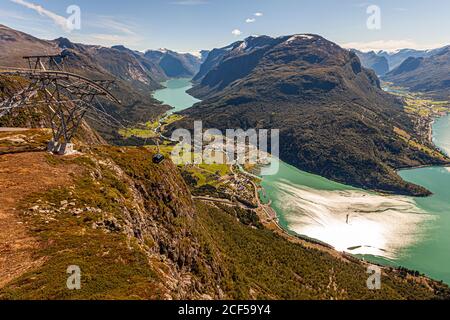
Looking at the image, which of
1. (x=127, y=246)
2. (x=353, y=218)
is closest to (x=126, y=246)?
(x=127, y=246)

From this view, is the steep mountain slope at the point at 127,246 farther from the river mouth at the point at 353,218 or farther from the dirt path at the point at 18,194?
the river mouth at the point at 353,218

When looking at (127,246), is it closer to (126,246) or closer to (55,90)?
(126,246)

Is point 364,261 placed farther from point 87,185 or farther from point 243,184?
point 87,185

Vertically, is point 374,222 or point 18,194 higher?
point 18,194

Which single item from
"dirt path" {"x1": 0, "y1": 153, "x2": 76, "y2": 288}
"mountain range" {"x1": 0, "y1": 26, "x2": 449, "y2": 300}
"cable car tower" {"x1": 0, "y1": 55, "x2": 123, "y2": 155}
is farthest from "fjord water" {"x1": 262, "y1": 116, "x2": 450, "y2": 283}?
"dirt path" {"x1": 0, "y1": 153, "x2": 76, "y2": 288}

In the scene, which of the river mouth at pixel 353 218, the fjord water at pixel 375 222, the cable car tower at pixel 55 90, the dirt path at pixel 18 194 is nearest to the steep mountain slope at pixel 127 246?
the dirt path at pixel 18 194
